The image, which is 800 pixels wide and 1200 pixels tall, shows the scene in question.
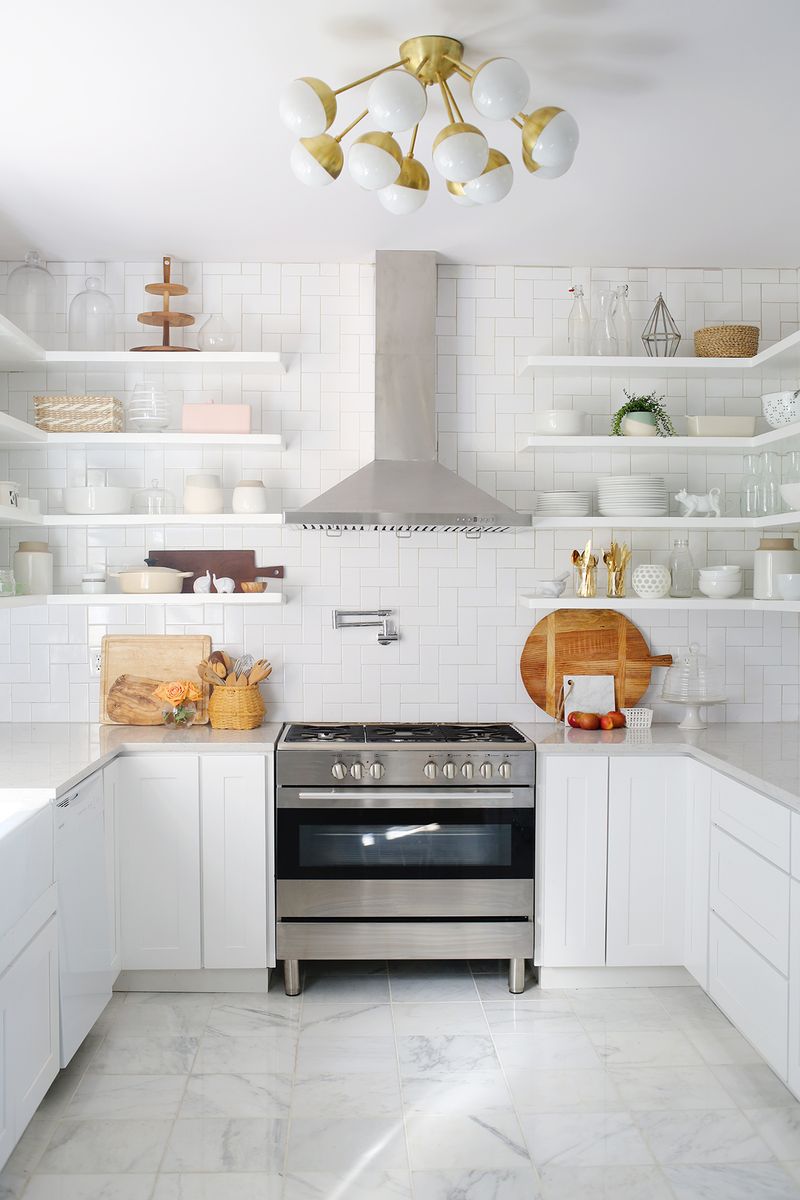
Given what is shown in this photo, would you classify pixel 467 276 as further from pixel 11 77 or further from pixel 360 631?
pixel 11 77

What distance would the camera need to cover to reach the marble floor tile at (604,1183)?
2361 millimetres

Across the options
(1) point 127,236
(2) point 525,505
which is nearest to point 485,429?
(2) point 525,505

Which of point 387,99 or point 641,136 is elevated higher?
point 641,136

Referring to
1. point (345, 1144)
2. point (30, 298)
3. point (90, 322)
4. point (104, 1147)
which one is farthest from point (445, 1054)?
point (30, 298)

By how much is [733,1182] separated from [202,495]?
2812 mm

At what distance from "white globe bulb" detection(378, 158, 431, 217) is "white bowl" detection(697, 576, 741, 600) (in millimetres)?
2076

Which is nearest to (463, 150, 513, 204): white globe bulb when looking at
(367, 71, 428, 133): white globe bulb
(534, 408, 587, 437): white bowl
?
(367, 71, 428, 133): white globe bulb

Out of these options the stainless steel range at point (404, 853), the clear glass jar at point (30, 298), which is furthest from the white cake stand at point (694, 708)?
the clear glass jar at point (30, 298)

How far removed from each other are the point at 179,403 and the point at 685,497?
82.0 inches

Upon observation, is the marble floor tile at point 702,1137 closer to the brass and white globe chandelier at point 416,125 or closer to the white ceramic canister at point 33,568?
the brass and white globe chandelier at point 416,125

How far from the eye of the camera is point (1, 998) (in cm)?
224

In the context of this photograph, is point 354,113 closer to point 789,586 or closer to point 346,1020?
point 789,586

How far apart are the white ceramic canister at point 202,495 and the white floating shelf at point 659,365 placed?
1.32m

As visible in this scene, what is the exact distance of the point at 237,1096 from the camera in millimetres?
2816
